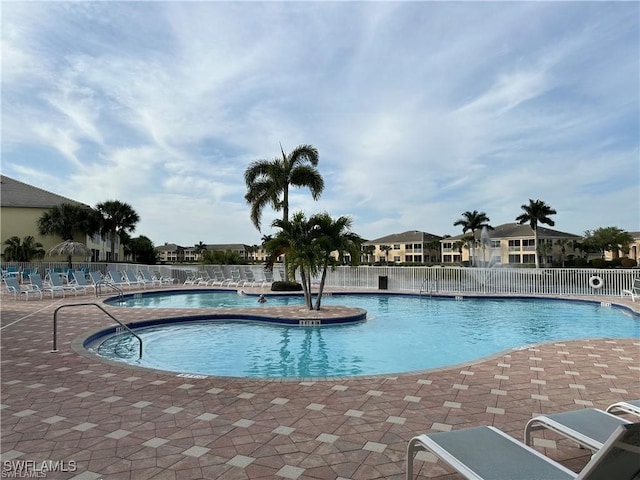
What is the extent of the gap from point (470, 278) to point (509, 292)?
1.78 m

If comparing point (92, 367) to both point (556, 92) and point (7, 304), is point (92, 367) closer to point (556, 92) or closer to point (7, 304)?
point (7, 304)

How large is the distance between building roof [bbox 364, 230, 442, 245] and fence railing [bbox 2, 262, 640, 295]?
55.2m

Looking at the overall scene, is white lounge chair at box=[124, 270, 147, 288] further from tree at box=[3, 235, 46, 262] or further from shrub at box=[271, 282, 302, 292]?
tree at box=[3, 235, 46, 262]

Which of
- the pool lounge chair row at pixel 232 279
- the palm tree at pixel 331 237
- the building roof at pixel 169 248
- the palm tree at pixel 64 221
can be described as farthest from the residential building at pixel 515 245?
the building roof at pixel 169 248

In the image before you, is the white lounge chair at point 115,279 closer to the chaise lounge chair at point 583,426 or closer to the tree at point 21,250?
the tree at point 21,250

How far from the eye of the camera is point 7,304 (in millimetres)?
13492

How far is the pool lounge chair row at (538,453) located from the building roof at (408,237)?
2871 inches

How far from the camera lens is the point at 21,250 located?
97.7ft

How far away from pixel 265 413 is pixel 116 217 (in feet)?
123

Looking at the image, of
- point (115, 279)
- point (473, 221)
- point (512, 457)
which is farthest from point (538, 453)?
point (473, 221)

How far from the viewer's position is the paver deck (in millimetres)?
3014

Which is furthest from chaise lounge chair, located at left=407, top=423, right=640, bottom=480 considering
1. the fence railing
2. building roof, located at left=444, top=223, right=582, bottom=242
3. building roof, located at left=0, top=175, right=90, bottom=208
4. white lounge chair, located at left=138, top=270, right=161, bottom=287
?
building roof, located at left=444, top=223, right=582, bottom=242

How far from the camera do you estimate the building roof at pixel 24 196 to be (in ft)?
111

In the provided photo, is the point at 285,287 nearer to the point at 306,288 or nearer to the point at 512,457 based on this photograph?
the point at 306,288
